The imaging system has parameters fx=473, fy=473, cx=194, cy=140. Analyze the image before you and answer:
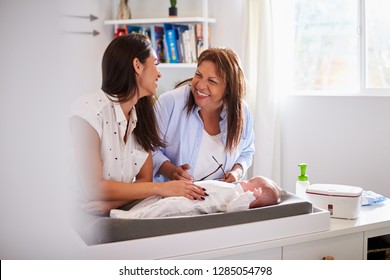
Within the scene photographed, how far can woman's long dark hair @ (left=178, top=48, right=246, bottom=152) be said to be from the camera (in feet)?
4.63

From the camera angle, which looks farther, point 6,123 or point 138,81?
point 138,81

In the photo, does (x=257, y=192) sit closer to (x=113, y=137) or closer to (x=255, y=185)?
(x=255, y=185)

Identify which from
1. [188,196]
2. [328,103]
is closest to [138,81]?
[188,196]

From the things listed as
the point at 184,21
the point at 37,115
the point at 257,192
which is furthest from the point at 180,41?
the point at 37,115

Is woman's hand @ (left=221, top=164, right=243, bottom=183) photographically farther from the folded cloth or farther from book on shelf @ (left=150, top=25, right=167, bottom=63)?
book on shelf @ (left=150, top=25, right=167, bottom=63)

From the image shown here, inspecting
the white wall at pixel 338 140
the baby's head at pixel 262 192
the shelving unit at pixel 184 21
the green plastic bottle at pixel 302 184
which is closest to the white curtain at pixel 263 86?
the white wall at pixel 338 140

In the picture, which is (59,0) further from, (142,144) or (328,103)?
(328,103)

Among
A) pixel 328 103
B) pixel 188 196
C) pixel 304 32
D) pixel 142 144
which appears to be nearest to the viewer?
pixel 188 196

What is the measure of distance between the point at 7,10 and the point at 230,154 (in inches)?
44.4

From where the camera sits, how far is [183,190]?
108cm

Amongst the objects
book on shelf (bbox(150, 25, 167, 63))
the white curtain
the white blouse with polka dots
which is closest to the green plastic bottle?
the white blouse with polka dots

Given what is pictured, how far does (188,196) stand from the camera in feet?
3.49

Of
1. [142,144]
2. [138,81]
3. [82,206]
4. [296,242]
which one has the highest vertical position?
[138,81]

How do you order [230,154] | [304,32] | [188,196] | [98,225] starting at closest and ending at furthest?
1. [98,225]
2. [188,196]
3. [230,154]
4. [304,32]
